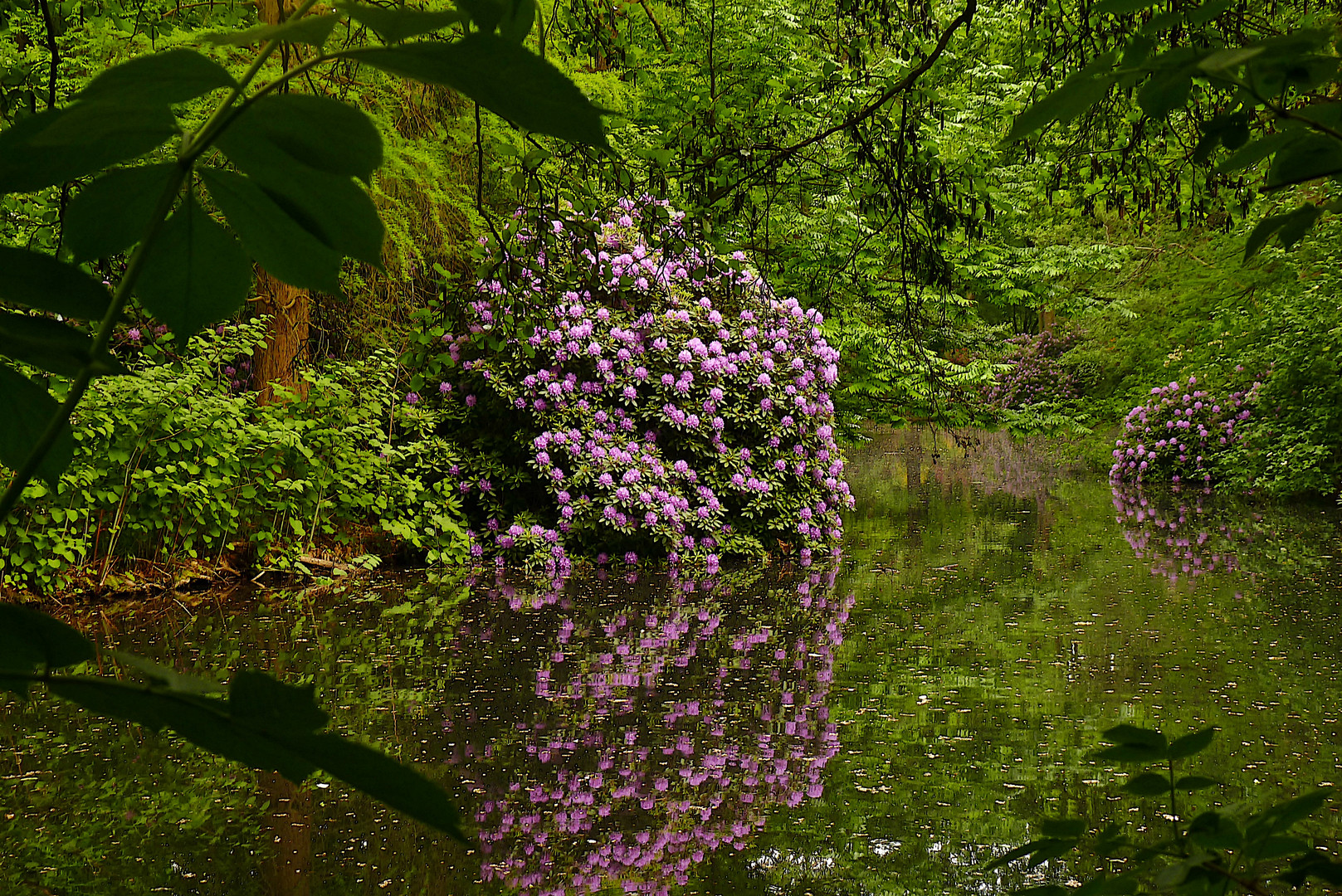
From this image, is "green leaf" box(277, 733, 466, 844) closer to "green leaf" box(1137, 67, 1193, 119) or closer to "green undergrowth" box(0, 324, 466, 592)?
"green leaf" box(1137, 67, 1193, 119)

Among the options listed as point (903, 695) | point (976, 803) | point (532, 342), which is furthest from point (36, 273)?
point (532, 342)

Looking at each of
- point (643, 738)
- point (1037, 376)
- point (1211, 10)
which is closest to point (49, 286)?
point (1211, 10)

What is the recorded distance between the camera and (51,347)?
27cm

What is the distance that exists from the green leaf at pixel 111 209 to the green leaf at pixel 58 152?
30 mm

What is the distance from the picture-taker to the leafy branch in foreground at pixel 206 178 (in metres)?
0.27

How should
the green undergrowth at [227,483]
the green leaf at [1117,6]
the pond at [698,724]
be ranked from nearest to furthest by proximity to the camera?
the green leaf at [1117,6]
the pond at [698,724]
the green undergrowth at [227,483]

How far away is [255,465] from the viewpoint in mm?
6320

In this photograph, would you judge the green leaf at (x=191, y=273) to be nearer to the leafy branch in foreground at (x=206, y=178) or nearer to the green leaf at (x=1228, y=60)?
the leafy branch in foreground at (x=206, y=178)

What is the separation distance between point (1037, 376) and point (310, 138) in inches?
852

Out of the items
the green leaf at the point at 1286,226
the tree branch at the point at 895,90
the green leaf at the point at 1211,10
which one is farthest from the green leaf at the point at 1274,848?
the tree branch at the point at 895,90

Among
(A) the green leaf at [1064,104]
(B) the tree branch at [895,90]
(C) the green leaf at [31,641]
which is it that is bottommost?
(C) the green leaf at [31,641]

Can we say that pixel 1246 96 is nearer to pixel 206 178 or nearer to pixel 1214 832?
pixel 1214 832

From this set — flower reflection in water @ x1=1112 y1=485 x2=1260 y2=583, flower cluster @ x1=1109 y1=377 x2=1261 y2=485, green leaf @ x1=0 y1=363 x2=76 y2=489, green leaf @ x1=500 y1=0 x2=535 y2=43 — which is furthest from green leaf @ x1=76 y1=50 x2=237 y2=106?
flower cluster @ x1=1109 y1=377 x2=1261 y2=485

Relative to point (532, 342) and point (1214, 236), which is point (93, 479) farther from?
point (1214, 236)
